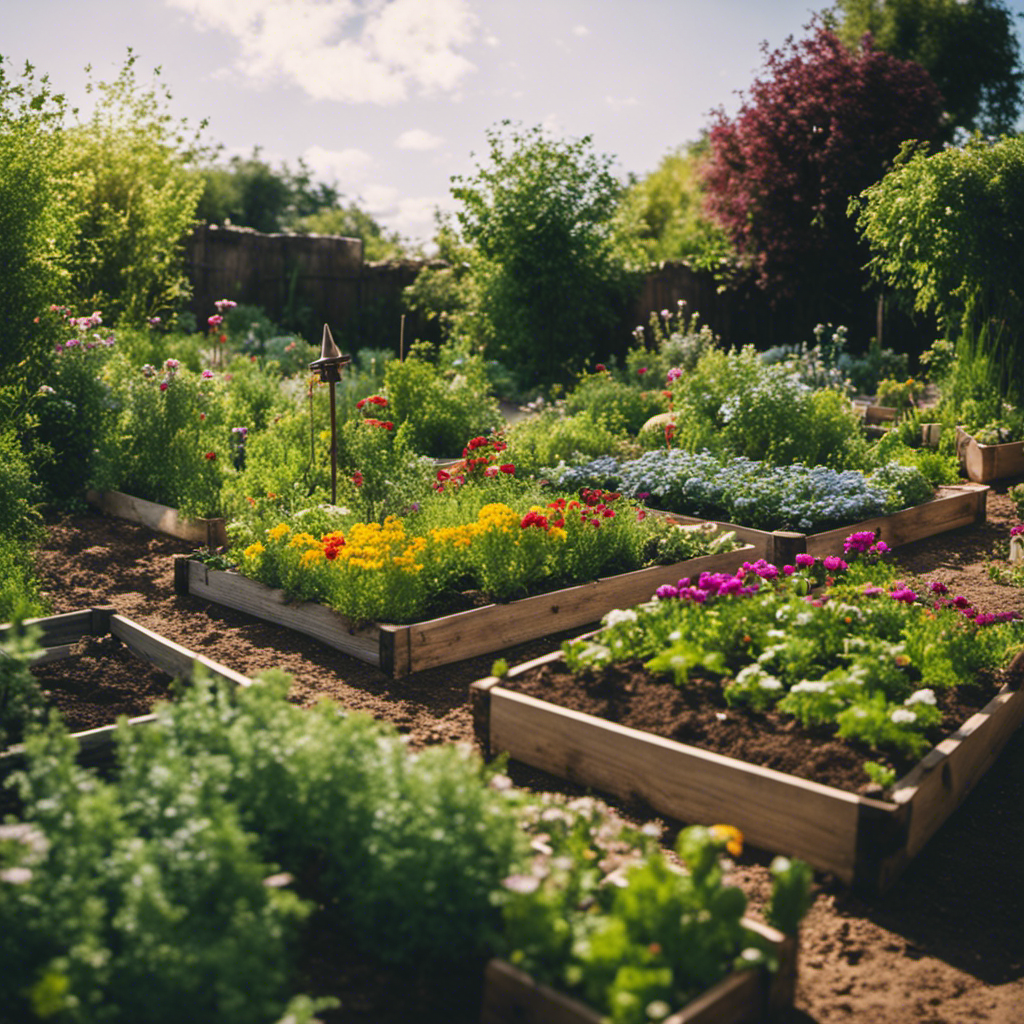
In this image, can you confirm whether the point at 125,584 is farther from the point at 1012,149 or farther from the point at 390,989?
the point at 1012,149

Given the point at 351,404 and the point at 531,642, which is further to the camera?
the point at 351,404

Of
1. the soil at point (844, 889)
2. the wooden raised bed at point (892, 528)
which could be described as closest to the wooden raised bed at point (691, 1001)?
the soil at point (844, 889)

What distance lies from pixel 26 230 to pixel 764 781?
6546 millimetres

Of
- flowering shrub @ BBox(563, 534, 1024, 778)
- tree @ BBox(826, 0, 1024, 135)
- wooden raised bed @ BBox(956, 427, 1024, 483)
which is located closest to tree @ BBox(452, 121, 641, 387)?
wooden raised bed @ BBox(956, 427, 1024, 483)

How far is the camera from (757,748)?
3340 millimetres

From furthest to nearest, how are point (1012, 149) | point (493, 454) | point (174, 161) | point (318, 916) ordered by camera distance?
point (174, 161) < point (1012, 149) < point (493, 454) < point (318, 916)

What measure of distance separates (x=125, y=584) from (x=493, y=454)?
2.80 m

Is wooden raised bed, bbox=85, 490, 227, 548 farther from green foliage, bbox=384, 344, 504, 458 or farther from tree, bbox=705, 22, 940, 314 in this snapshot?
tree, bbox=705, 22, 940, 314

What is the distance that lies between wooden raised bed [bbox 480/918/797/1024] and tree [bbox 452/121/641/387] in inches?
472

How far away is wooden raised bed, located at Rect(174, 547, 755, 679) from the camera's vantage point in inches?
183

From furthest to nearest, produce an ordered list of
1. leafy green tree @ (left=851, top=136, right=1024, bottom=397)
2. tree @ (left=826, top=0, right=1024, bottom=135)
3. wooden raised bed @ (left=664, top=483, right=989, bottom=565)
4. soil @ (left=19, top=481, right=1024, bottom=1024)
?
tree @ (left=826, top=0, right=1024, bottom=135), leafy green tree @ (left=851, top=136, right=1024, bottom=397), wooden raised bed @ (left=664, top=483, right=989, bottom=565), soil @ (left=19, top=481, right=1024, bottom=1024)

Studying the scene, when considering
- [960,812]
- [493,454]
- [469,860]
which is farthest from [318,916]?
[493,454]

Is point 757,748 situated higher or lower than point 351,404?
lower

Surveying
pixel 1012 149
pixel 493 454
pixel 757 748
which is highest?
pixel 1012 149
